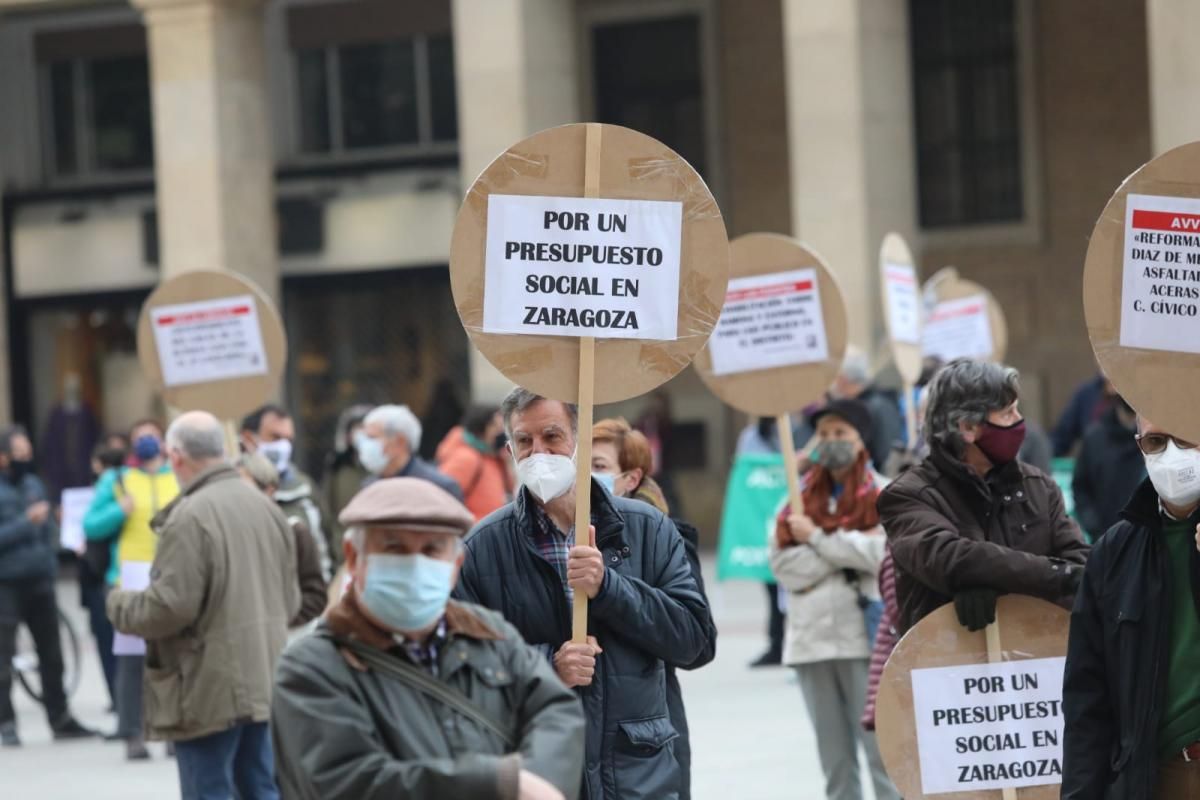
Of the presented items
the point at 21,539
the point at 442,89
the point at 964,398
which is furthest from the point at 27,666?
the point at 442,89

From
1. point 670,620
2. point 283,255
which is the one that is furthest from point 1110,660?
point 283,255

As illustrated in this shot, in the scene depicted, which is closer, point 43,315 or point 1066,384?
point 1066,384

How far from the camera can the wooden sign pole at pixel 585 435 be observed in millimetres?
5125

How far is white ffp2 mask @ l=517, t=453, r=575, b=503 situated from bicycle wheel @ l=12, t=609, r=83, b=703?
29.4ft

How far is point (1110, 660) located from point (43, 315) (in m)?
23.7

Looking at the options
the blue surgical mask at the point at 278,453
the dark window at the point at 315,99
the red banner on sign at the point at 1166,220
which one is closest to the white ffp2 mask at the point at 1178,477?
the red banner on sign at the point at 1166,220

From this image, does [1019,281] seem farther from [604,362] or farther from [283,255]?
[604,362]

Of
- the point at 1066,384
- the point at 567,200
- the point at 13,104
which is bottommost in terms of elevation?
the point at 1066,384

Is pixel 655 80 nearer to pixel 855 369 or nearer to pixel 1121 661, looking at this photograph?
pixel 855 369

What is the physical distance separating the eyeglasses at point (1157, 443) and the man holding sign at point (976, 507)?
0.91 metres

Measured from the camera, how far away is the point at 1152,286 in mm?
5090

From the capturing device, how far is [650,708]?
5.36m

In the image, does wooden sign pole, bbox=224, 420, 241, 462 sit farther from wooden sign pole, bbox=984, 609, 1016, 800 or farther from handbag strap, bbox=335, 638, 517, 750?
handbag strap, bbox=335, 638, 517, 750

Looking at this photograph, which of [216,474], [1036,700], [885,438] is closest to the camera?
[1036,700]
